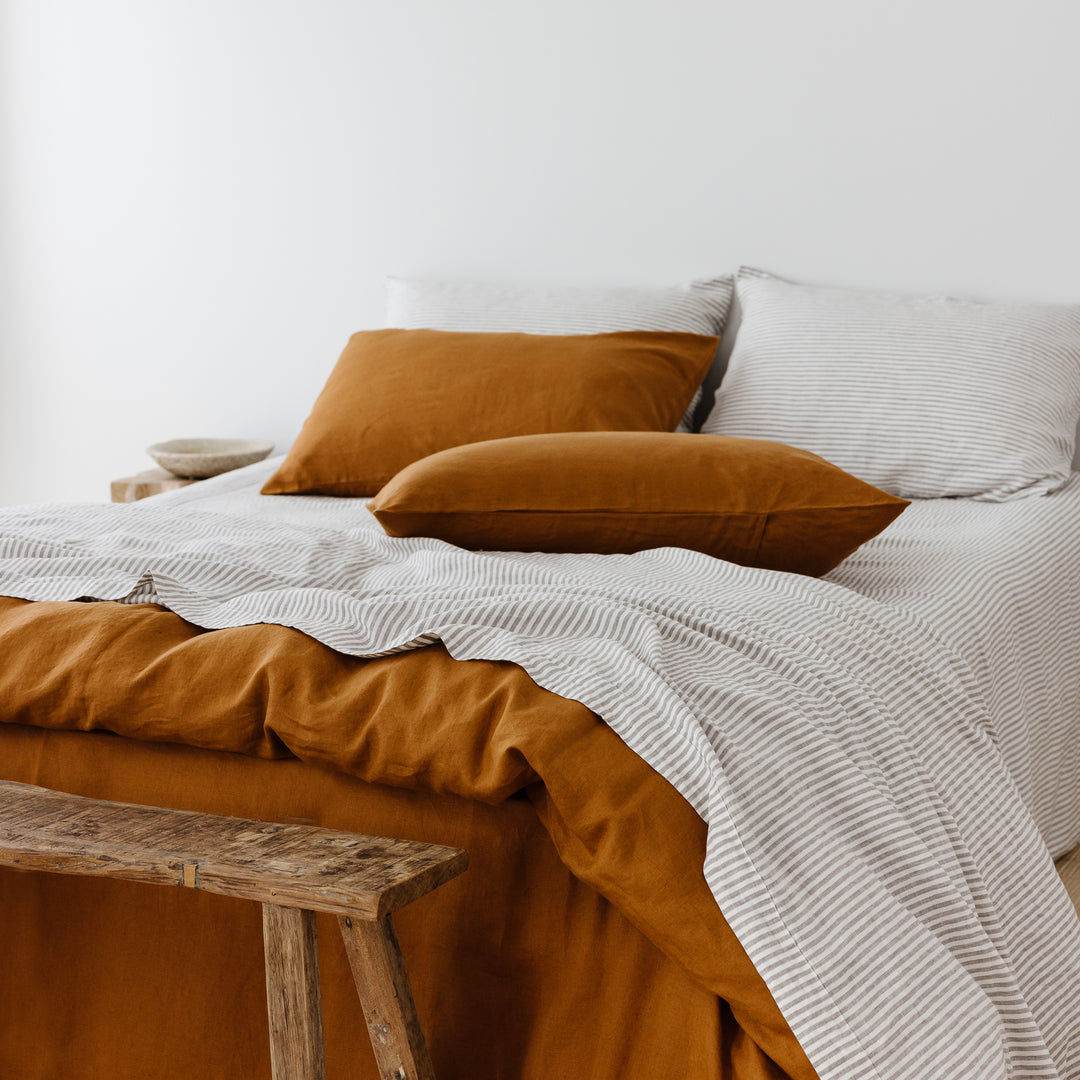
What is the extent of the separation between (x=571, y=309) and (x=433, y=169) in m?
0.63

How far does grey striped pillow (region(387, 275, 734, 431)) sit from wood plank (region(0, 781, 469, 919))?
1.71 meters

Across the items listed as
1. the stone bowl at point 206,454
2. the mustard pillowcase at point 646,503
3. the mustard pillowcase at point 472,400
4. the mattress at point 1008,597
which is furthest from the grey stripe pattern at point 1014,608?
the stone bowl at point 206,454

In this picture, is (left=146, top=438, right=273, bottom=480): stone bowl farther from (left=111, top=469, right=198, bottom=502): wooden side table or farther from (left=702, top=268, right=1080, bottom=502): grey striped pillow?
(left=702, top=268, right=1080, bottom=502): grey striped pillow

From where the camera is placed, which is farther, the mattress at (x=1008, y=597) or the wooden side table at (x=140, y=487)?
the wooden side table at (x=140, y=487)

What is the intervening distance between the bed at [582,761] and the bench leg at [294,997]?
147 millimetres

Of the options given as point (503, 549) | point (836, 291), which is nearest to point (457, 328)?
point (836, 291)

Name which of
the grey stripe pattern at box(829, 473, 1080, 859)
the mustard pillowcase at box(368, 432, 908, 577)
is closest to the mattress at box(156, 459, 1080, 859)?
the grey stripe pattern at box(829, 473, 1080, 859)

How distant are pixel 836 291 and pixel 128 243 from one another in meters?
1.98

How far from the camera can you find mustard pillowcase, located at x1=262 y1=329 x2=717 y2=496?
230 centimetres

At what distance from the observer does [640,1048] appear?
995mm

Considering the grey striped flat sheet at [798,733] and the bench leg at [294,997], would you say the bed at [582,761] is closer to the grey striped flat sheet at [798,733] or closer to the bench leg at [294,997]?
the grey striped flat sheet at [798,733]

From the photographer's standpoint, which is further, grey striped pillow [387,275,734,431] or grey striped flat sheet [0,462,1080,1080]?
grey striped pillow [387,275,734,431]

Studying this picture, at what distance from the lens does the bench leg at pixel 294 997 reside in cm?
95

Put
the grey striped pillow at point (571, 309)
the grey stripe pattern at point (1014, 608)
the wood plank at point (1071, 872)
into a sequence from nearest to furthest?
the grey stripe pattern at point (1014, 608)
the wood plank at point (1071, 872)
the grey striped pillow at point (571, 309)
